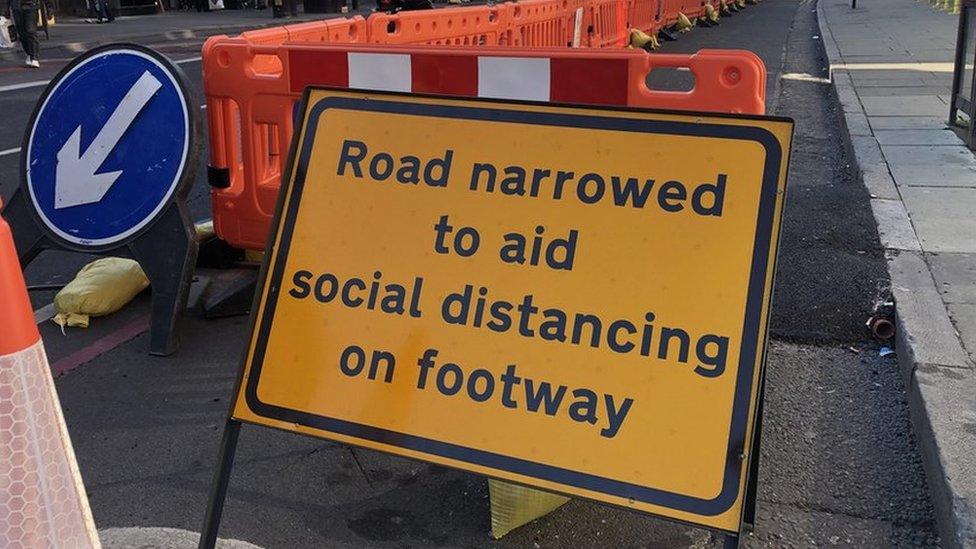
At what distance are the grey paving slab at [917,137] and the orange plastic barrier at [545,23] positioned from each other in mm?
3225

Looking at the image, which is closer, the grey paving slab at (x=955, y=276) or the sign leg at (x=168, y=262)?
the sign leg at (x=168, y=262)

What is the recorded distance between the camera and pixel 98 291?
4.68 meters

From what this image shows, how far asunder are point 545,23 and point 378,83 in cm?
773

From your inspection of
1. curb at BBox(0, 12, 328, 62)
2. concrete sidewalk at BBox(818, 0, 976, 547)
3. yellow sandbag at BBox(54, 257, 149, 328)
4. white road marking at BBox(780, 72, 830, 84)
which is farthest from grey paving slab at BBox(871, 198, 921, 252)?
curb at BBox(0, 12, 328, 62)

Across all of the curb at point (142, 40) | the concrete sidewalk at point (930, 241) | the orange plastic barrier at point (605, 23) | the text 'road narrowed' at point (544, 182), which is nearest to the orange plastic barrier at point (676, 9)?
the orange plastic barrier at point (605, 23)

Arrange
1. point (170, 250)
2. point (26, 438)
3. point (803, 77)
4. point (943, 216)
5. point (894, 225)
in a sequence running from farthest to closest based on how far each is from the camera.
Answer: point (803, 77) → point (943, 216) → point (894, 225) → point (170, 250) → point (26, 438)

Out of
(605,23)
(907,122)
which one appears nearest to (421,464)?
(907,122)

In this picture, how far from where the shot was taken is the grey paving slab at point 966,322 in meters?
3.80

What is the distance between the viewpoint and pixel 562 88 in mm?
3688

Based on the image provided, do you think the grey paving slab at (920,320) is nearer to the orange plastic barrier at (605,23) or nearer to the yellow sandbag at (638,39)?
the orange plastic barrier at (605,23)

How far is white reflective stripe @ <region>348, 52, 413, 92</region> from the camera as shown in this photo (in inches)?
159

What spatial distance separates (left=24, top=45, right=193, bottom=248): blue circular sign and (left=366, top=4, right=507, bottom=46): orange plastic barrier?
207 centimetres

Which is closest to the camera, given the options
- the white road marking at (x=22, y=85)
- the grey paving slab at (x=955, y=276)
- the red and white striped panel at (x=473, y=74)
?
the red and white striped panel at (x=473, y=74)

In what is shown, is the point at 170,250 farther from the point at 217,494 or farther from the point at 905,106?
the point at 905,106
